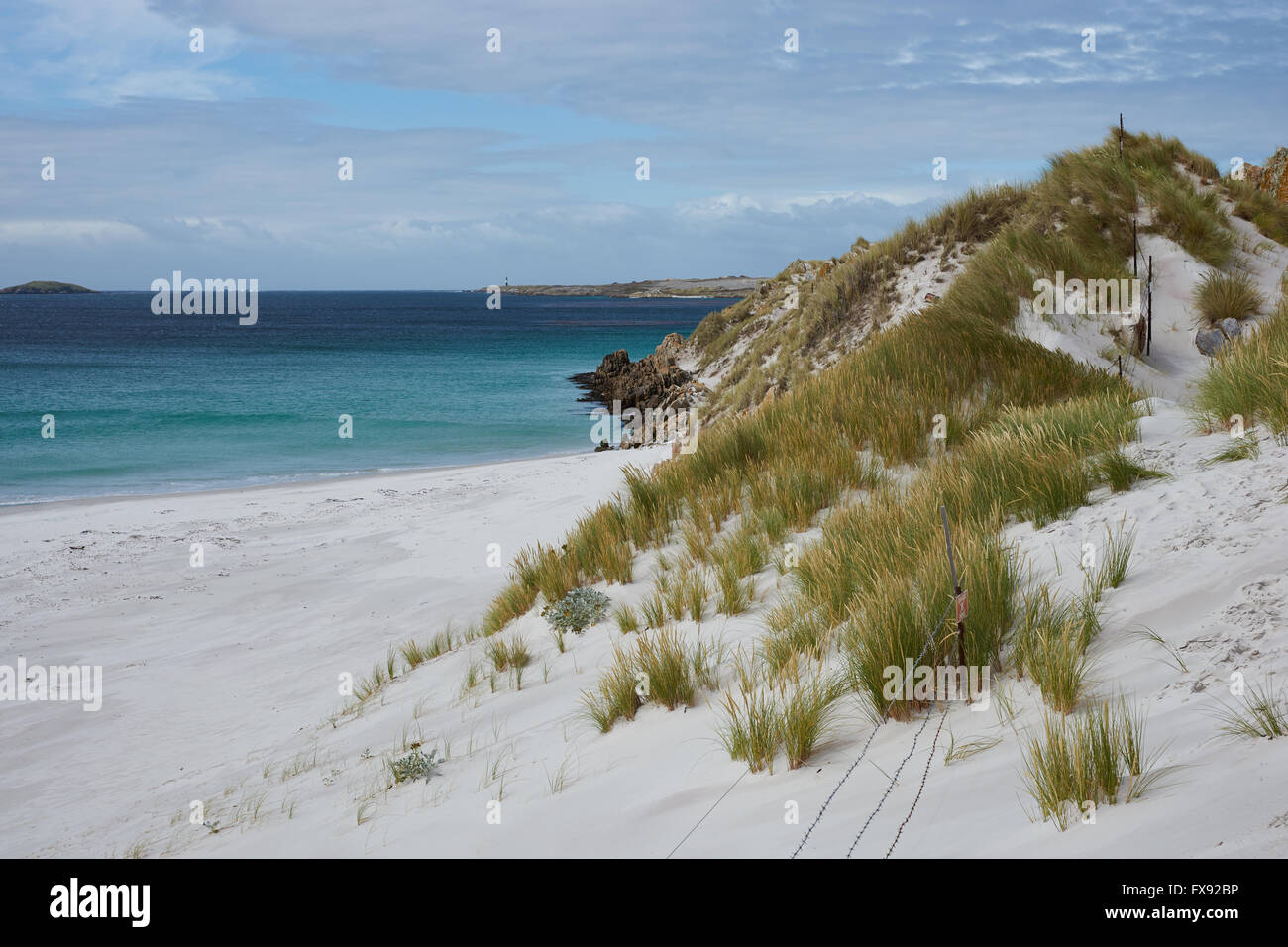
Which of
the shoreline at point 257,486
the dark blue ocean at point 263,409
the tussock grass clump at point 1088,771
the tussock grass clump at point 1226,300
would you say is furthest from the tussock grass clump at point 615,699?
the dark blue ocean at point 263,409

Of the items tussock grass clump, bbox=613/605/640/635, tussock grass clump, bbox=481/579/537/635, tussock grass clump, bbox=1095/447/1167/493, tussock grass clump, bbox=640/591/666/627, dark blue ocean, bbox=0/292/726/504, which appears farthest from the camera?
dark blue ocean, bbox=0/292/726/504

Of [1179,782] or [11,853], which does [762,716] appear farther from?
[11,853]

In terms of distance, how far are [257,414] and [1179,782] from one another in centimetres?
3294

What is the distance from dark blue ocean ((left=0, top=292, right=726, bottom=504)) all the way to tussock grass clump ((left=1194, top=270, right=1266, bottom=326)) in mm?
17404

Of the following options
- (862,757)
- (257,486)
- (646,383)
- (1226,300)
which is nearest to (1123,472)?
(862,757)

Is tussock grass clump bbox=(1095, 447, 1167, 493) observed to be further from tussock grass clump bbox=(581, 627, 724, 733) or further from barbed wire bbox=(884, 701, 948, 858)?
tussock grass clump bbox=(581, 627, 724, 733)

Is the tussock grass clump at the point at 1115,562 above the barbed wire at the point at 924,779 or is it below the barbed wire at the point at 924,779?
above

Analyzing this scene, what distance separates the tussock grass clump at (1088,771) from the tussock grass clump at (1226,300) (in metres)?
11.3

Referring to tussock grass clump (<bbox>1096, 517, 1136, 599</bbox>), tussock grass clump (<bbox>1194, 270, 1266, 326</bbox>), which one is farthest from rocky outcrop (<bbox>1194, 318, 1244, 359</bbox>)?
tussock grass clump (<bbox>1096, 517, 1136, 599</bbox>)

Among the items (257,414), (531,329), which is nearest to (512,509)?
(257,414)

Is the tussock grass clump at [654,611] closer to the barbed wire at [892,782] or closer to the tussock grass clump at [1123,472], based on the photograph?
the barbed wire at [892,782]

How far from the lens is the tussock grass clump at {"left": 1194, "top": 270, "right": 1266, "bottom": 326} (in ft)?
37.3

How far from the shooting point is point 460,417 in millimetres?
32000

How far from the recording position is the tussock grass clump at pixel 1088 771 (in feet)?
8.68
